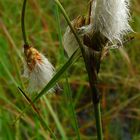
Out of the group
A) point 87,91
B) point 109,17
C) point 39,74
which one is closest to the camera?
point 109,17

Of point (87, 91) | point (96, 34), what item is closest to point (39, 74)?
point (96, 34)

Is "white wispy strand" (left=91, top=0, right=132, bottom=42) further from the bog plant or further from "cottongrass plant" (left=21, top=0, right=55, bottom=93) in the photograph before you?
"cottongrass plant" (left=21, top=0, right=55, bottom=93)

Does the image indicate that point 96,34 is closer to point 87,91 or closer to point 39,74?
point 39,74

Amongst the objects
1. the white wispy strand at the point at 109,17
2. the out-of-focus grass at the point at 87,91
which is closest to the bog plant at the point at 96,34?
the white wispy strand at the point at 109,17

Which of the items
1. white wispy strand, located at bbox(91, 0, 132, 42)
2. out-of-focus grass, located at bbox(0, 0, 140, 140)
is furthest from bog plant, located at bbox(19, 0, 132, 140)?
Result: out-of-focus grass, located at bbox(0, 0, 140, 140)

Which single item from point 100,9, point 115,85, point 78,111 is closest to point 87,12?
point 100,9

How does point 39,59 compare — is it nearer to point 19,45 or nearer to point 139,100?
point 139,100
